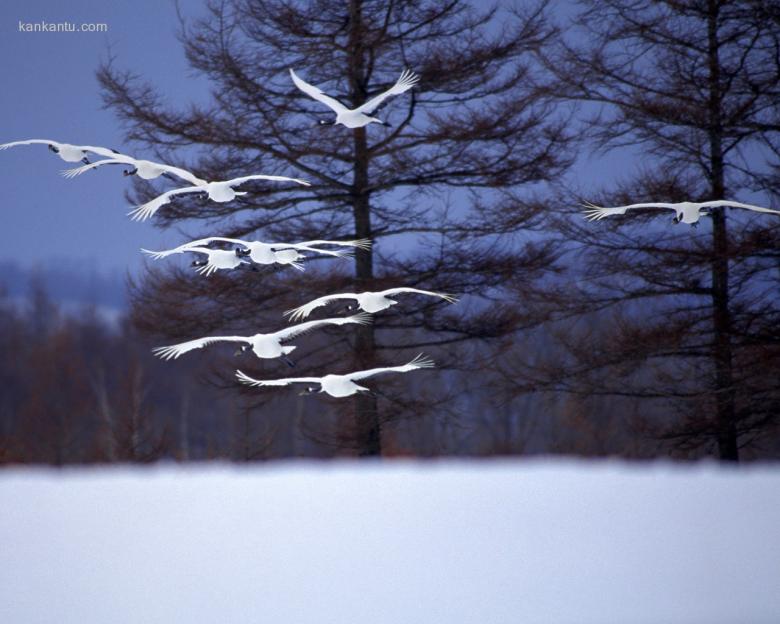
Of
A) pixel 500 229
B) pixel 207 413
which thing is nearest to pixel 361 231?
pixel 500 229

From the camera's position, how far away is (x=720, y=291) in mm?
10414

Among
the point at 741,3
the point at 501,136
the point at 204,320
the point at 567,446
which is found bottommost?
the point at 567,446

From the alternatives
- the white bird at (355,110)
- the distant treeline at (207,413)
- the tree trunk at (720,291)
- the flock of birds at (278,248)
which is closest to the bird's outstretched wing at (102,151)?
the flock of birds at (278,248)

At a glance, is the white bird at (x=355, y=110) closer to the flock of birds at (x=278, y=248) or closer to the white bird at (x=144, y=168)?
the flock of birds at (x=278, y=248)

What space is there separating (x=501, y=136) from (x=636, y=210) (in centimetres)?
172

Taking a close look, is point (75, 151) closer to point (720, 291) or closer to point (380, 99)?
point (380, 99)

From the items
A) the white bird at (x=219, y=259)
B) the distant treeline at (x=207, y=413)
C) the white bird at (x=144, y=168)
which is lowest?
the distant treeline at (x=207, y=413)

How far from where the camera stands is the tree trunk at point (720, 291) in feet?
33.1

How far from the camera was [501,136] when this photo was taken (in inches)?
423

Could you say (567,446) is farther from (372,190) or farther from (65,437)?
(65,437)

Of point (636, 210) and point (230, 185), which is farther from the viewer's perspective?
point (636, 210)

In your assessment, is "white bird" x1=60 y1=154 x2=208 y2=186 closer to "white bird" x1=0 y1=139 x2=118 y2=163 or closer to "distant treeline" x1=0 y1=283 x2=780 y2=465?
"white bird" x1=0 y1=139 x2=118 y2=163

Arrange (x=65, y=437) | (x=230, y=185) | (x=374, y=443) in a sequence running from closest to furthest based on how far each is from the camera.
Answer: (x=230, y=185), (x=374, y=443), (x=65, y=437)

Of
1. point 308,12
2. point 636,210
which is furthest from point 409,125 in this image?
point 636,210
